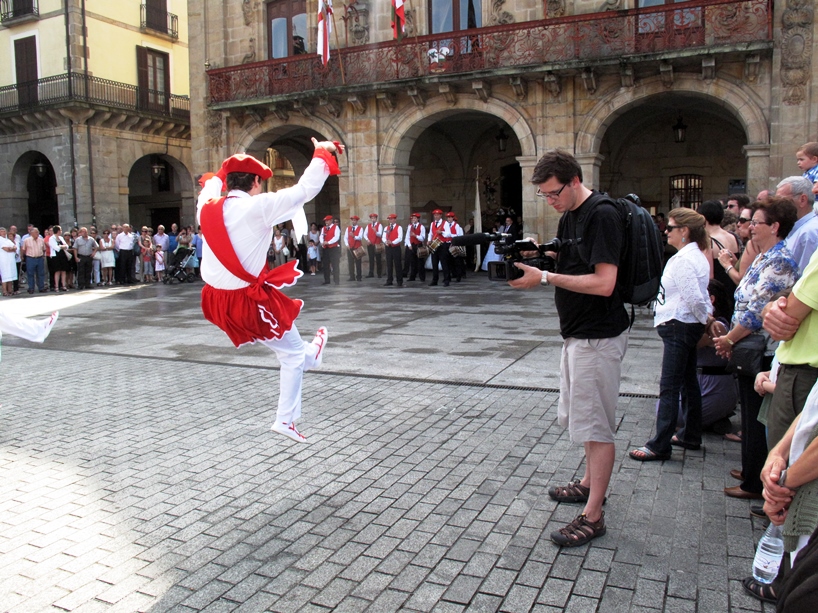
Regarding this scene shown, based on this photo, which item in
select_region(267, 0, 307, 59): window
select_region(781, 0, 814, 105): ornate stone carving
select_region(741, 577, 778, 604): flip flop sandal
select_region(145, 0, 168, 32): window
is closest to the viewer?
select_region(741, 577, 778, 604): flip flop sandal

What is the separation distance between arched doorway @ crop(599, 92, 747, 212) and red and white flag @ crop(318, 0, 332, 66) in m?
8.53

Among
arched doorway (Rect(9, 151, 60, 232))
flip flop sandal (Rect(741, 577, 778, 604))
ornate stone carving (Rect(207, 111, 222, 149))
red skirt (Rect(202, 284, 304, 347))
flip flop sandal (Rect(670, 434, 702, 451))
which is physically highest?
ornate stone carving (Rect(207, 111, 222, 149))

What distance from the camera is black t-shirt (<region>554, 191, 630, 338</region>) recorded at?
3.51 m

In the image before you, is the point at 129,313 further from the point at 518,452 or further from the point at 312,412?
the point at 518,452

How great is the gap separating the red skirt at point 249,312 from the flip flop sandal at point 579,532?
2.10 meters

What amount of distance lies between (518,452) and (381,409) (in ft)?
5.25

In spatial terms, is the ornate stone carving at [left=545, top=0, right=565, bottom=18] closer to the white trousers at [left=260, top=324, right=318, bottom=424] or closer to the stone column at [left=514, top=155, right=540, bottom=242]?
the stone column at [left=514, top=155, right=540, bottom=242]

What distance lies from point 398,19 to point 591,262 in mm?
17678

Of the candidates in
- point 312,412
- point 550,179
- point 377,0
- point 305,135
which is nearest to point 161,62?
point 305,135

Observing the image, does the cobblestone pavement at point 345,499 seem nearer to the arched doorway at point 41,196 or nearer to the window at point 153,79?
the window at point 153,79

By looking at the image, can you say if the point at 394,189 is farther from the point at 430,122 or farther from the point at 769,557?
the point at 769,557

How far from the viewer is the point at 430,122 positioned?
21.0 metres

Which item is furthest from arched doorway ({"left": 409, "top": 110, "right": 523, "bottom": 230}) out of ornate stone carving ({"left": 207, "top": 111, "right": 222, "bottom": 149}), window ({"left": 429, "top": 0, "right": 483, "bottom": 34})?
ornate stone carving ({"left": 207, "top": 111, "right": 222, "bottom": 149})

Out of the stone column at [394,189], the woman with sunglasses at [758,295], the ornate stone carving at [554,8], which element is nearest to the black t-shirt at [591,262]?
the woman with sunglasses at [758,295]
